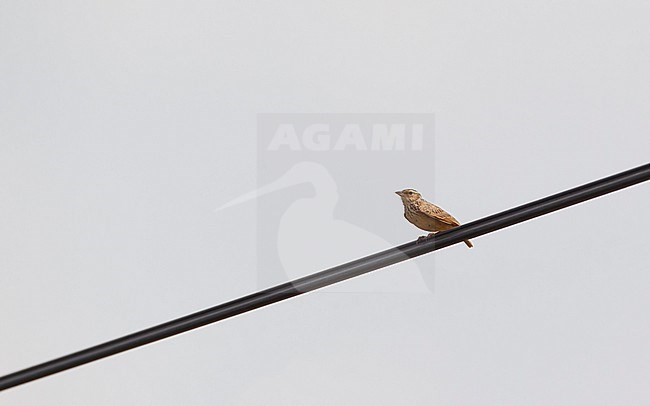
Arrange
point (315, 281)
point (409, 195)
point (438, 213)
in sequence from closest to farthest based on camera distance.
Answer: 1. point (315, 281)
2. point (438, 213)
3. point (409, 195)

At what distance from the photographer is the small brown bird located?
3.71m

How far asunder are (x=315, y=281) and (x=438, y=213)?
1.70 metres

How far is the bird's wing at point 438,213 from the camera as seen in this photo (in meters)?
3.71

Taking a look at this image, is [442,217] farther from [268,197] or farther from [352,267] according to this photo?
[268,197]

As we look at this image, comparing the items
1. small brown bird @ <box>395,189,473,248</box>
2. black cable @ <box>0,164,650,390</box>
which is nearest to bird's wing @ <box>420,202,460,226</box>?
small brown bird @ <box>395,189,473,248</box>

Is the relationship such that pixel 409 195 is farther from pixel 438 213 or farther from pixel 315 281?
pixel 315 281

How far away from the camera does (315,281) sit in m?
2.11

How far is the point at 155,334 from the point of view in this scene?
6.76 ft

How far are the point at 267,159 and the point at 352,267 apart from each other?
10.7 m

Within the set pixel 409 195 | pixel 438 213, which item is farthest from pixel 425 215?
pixel 409 195

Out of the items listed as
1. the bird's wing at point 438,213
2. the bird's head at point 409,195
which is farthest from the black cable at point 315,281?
the bird's head at point 409,195

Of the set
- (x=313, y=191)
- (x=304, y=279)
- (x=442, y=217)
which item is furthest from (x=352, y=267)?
(x=313, y=191)

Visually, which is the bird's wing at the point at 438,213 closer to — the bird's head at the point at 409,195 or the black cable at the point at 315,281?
the bird's head at the point at 409,195

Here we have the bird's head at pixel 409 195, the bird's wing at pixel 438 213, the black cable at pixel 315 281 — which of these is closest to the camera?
the black cable at pixel 315 281
